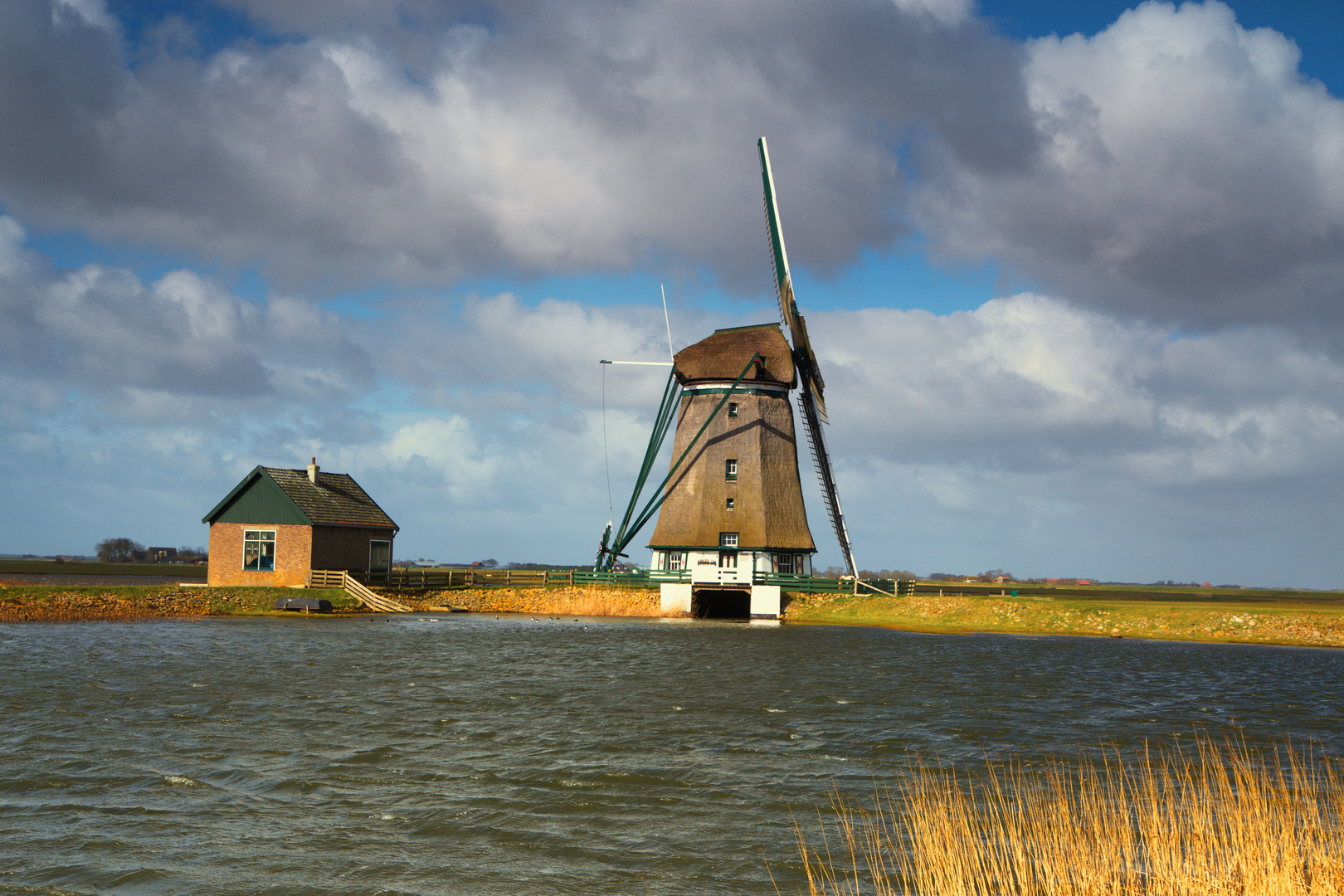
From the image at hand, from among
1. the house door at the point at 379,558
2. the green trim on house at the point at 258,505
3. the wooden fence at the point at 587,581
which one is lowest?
the wooden fence at the point at 587,581

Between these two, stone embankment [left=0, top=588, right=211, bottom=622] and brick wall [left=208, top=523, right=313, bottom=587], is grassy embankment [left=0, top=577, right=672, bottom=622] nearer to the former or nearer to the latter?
stone embankment [left=0, top=588, right=211, bottom=622]

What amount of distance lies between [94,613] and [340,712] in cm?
2669

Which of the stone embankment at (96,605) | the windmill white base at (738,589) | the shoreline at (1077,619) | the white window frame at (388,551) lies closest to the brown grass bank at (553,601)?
the windmill white base at (738,589)

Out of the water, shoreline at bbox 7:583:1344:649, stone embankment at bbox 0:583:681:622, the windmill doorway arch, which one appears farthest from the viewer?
the windmill doorway arch

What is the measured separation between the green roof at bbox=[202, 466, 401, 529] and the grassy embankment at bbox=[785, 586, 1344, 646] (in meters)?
22.2

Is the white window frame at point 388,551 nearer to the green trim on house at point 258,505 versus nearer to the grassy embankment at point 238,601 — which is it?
the grassy embankment at point 238,601

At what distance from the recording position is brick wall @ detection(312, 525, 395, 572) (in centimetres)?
4516

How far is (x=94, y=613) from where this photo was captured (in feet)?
127

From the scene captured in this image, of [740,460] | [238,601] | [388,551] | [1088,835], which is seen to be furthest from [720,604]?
[1088,835]

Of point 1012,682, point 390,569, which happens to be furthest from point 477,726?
point 390,569

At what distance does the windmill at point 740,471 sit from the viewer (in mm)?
46688

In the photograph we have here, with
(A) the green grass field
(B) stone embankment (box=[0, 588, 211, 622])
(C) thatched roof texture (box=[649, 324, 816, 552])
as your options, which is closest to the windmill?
(C) thatched roof texture (box=[649, 324, 816, 552])

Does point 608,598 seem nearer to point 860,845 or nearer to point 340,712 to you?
point 340,712

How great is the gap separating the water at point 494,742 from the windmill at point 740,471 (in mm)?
13987
